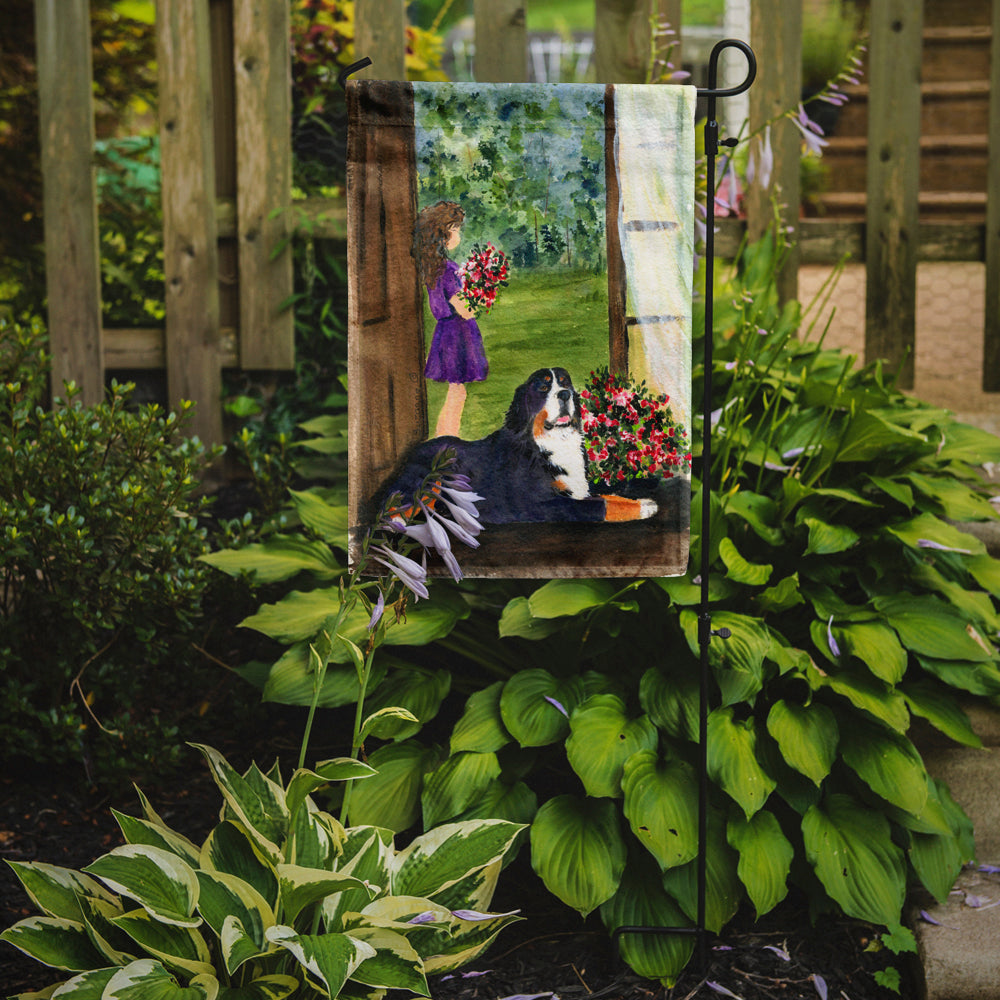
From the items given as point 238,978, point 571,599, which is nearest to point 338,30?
point 571,599

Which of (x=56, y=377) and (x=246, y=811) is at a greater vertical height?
(x=56, y=377)

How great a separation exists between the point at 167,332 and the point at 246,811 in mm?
2100

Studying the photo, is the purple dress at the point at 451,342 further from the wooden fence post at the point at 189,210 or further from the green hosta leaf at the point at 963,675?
the wooden fence post at the point at 189,210

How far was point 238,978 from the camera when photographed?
1.68m

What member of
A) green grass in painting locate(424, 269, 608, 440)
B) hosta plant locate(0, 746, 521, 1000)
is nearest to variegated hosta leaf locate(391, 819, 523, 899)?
hosta plant locate(0, 746, 521, 1000)

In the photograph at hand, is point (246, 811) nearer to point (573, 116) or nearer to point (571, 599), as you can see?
point (571, 599)

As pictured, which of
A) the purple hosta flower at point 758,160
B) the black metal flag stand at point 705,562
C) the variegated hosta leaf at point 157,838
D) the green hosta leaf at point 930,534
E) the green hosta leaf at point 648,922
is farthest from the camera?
the purple hosta flower at point 758,160

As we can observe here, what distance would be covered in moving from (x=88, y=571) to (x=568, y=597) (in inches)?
43.0

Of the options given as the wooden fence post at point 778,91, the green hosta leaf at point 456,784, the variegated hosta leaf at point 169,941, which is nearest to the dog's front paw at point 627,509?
the green hosta leaf at point 456,784

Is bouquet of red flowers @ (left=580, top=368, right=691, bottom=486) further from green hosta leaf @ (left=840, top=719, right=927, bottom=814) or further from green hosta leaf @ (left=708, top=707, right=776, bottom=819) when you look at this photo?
green hosta leaf @ (left=840, top=719, right=927, bottom=814)

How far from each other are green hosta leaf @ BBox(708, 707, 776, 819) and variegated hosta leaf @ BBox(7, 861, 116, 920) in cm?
113

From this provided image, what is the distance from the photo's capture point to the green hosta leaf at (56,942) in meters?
1.62

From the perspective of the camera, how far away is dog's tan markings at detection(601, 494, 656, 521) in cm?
196

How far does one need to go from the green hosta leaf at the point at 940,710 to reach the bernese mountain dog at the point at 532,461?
88 cm
